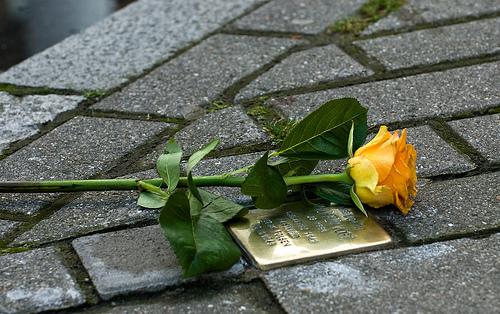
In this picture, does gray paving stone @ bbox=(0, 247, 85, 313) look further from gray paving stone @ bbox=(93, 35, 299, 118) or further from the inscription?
gray paving stone @ bbox=(93, 35, 299, 118)

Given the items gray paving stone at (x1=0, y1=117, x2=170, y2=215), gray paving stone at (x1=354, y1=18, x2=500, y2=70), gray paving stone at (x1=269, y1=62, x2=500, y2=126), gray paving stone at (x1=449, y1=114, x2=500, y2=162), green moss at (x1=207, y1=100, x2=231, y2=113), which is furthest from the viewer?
gray paving stone at (x1=354, y1=18, x2=500, y2=70)

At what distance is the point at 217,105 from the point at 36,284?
3.32 feet

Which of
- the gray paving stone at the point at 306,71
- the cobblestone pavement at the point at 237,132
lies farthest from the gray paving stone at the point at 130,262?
the gray paving stone at the point at 306,71

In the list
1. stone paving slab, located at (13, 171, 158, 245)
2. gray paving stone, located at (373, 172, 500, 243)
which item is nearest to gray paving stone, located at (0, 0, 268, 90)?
stone paving slab, located at (13, 171, 158, 245)

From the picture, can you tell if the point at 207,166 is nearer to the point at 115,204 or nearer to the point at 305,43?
the point at 115,204

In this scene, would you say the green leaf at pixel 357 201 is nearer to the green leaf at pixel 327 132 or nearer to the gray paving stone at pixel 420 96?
the green leaf at pixel 327 132

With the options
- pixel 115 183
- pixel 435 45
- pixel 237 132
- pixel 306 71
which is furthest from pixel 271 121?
pixel 435 45

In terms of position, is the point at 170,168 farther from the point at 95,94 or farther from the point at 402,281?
the point at 95,94

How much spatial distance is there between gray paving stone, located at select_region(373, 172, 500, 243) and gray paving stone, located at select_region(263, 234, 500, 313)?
48mm

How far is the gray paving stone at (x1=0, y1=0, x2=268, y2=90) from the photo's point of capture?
2.93 meters

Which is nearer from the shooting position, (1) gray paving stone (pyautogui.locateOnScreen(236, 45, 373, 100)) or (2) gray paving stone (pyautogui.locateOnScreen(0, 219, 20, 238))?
(2) gray paving stone (pyautogui.locateOnScreen(0, 219, 20, 238))

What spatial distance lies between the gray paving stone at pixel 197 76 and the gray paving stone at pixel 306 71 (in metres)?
0.08

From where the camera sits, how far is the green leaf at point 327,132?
191cm

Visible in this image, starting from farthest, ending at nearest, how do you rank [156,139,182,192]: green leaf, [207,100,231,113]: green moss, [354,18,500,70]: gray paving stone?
[354,18,500,70]: gray paving stone → [207,100,231,113]: green moss → [156,139,182,192]: green leaf
